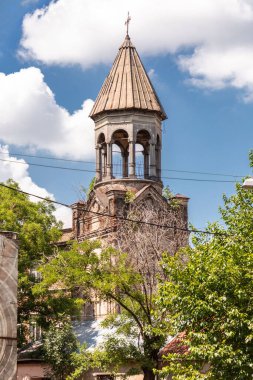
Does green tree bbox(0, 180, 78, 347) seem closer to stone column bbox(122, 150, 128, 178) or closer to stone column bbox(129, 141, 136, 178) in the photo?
stone column bbox(129, 141, 136, 178)

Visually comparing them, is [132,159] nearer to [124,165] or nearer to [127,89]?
[124,165]

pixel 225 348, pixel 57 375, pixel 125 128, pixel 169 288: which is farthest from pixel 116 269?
pixel 125 128

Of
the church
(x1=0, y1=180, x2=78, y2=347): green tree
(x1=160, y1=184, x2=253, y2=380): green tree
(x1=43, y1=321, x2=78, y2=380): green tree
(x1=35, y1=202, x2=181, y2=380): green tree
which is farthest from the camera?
the church

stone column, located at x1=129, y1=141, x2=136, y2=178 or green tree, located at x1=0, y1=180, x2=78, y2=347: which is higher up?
stone column, located at x1=129, y1=141, x2=136, y2=178

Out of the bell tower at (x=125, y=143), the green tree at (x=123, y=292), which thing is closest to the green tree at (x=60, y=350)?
the green tree at (x=123, y=292)

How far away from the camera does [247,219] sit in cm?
2667

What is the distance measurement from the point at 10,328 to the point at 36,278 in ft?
72.5

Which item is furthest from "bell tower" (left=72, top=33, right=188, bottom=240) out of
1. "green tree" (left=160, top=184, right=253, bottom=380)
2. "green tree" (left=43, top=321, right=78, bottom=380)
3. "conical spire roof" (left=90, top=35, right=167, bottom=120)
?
"green tree" (left=160, top=184, right=253, bottom=380)

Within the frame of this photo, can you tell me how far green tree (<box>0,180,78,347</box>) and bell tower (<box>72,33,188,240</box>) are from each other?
220 inches

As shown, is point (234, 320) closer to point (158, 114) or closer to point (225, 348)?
point (225, 348)

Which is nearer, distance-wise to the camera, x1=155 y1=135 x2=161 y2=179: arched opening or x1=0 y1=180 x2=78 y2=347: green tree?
A: x1=0 y1=180 x2=78 y2=347: green tree

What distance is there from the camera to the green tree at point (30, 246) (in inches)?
1672

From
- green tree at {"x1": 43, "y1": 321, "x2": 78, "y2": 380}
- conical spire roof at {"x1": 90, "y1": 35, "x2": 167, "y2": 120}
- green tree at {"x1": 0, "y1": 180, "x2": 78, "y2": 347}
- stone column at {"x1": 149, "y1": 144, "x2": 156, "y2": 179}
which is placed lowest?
green tree at {"x1": 43, "y1": 321, "x2": 78, "y2": 380}

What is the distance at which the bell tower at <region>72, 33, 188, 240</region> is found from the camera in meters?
51.0
